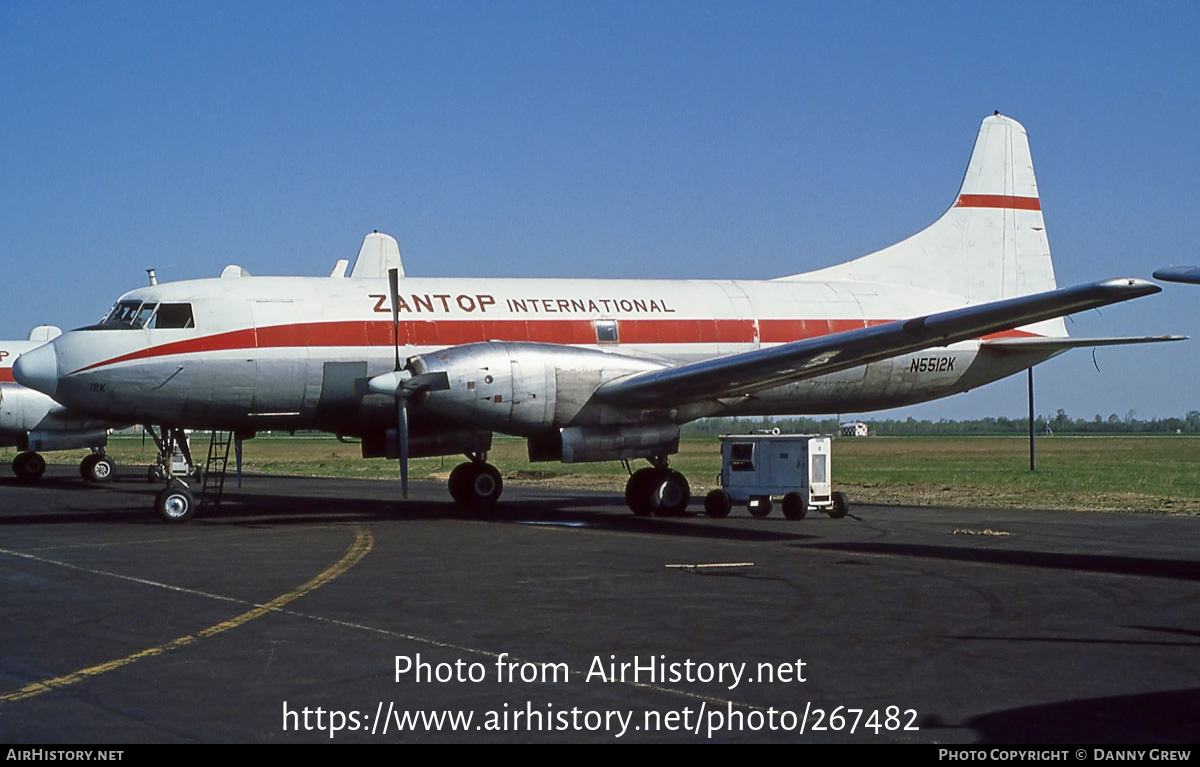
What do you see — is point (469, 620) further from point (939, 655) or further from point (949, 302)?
point (949, 302)

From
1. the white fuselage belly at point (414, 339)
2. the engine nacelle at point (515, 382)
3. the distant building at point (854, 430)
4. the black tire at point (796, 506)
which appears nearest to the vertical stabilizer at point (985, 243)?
the white fuselage belly at point (414, 339)

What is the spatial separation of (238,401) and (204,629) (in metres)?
11.5

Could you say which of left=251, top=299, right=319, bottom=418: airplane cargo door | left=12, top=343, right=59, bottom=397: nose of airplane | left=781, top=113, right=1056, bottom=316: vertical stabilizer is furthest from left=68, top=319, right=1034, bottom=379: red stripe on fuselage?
left=781, top=113, right=1056, bottom=316: vertical stabilizer

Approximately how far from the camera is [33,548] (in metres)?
18.3

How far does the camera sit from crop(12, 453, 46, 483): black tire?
131 feet

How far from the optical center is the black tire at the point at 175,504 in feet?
73.7

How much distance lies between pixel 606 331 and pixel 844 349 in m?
6.14

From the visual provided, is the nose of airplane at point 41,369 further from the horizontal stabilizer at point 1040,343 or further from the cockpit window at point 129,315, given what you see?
the horizontal stabilizer at point 1040,343

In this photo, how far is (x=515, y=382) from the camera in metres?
21.0

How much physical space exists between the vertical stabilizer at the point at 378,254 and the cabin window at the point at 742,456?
13334 millimetres

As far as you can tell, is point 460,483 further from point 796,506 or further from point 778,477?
point 796,506

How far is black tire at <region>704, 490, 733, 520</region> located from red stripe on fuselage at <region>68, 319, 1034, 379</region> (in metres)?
3.30

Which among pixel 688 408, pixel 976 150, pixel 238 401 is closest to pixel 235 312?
pixel 238 401

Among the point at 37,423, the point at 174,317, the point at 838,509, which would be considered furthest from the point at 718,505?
the point at 37,423
